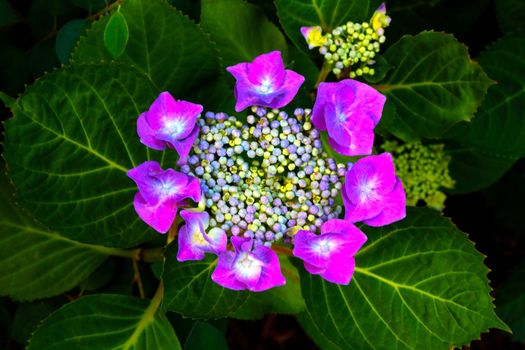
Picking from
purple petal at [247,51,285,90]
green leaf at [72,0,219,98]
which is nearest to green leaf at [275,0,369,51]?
green leaf at [72,0,219,98]

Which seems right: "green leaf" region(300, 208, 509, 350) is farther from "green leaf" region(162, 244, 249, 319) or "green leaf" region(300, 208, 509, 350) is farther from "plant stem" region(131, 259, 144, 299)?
"plant stem" region(131, 259, 144, 299)

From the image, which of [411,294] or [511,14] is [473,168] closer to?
[511,14]

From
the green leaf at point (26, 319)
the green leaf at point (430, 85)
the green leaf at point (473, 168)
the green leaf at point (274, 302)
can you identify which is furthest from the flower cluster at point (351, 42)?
the green leaf at point (26, 319)

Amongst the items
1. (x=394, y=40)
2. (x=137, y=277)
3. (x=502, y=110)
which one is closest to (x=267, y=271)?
(x=137, y=277)

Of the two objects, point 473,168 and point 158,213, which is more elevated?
point 158,213

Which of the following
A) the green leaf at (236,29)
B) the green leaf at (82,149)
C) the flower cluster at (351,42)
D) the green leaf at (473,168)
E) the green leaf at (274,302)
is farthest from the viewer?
the green leaf at (473,168)

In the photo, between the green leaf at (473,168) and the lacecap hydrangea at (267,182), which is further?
the green leaf at (473,168)

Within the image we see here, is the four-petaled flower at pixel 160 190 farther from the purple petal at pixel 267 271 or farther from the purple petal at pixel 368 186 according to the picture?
the purple petal at pixel 368 186
